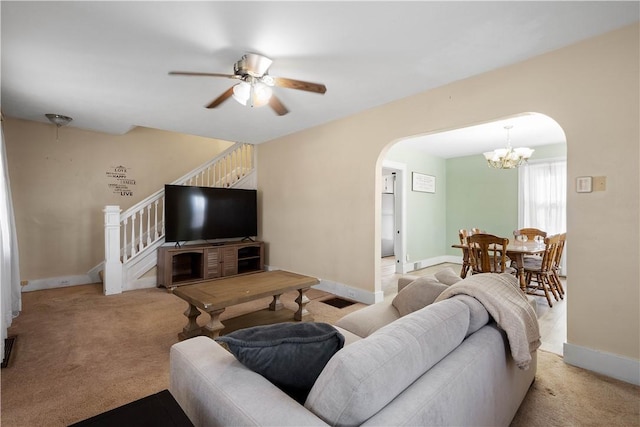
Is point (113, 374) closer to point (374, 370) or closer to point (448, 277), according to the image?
point (374, 370)

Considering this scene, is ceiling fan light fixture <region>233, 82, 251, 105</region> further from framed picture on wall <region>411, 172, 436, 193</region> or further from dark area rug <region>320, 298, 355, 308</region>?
framed picture on wall <region>411, 172, 436, 193</region>

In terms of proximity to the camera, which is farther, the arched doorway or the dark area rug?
the arched doorway

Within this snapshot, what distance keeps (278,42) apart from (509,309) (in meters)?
2.27

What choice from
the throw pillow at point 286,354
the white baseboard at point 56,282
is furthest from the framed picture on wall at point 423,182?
the white baseboard at point 56,282

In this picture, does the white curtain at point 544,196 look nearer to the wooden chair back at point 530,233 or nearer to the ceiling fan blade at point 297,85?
the wooden chair back at point 530,233

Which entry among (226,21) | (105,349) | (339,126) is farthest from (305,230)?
(226,21)

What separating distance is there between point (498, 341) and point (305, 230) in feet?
11.4

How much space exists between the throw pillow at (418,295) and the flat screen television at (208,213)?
3.76m

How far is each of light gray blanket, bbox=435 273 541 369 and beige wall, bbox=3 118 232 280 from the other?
17.9ft

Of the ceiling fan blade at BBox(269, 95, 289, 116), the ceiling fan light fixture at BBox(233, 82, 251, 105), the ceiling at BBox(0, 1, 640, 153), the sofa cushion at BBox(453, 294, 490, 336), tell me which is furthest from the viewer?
the ceiling fan blade at BBox(269, 95, 289, 116)

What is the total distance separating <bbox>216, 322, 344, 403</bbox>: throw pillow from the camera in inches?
39.3

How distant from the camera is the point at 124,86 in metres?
3.02

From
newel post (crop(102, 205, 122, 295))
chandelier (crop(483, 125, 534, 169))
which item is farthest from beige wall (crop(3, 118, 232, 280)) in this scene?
chandelier (crop(483, 125, 534, 169))

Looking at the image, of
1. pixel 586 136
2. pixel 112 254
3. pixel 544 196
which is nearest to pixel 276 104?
pixel 586 136
